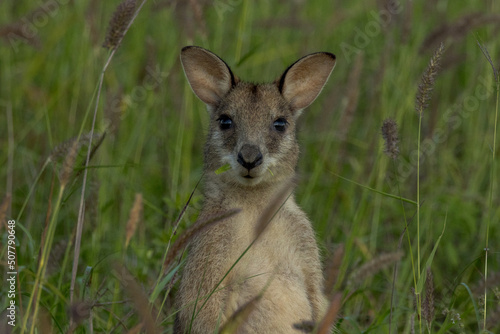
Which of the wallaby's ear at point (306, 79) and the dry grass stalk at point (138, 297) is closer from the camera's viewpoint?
the dry grass stalk at point (138, 297)

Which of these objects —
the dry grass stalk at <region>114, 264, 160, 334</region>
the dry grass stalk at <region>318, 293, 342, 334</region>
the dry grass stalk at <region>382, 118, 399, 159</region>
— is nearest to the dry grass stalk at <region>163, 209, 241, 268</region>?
the dry grass stalk at <region>114, 264, 160, 334</region>

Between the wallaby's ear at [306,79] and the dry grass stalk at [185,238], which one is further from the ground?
the wallaby's ear at [306,79]

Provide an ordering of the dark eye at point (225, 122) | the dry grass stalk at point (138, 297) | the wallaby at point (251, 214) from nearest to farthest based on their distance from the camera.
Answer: the dry grass stalk at point (138, 297), the wallaby at point (251, 214), the dark eye at point (225, 122)

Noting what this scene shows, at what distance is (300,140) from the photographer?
20.4ft

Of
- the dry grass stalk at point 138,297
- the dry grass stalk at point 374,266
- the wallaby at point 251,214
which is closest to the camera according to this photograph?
the dry grass stalk at point 138,297

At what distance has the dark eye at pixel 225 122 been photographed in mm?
5516

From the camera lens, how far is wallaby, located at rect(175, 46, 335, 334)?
480 centimetres

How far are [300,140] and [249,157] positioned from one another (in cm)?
139

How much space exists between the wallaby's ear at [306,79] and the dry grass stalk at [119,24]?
158 centimetres

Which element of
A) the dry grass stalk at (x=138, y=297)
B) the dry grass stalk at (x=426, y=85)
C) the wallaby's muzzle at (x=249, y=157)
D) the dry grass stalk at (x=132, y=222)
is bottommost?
the dry grass stalk at (x=138, y=297)

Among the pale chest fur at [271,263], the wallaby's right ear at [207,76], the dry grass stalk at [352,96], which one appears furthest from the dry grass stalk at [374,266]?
the dry grass stalk at [352,96]

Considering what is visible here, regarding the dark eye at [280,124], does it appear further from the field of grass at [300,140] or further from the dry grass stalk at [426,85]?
the dry grass stalk at [426,85]

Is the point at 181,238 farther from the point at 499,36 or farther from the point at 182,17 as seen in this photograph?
the point at 499,36

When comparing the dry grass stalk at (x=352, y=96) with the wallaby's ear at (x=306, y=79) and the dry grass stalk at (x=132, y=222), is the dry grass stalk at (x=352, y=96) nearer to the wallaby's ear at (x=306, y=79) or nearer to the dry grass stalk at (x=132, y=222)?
the wallaby's ear at (x=306, y=79)
